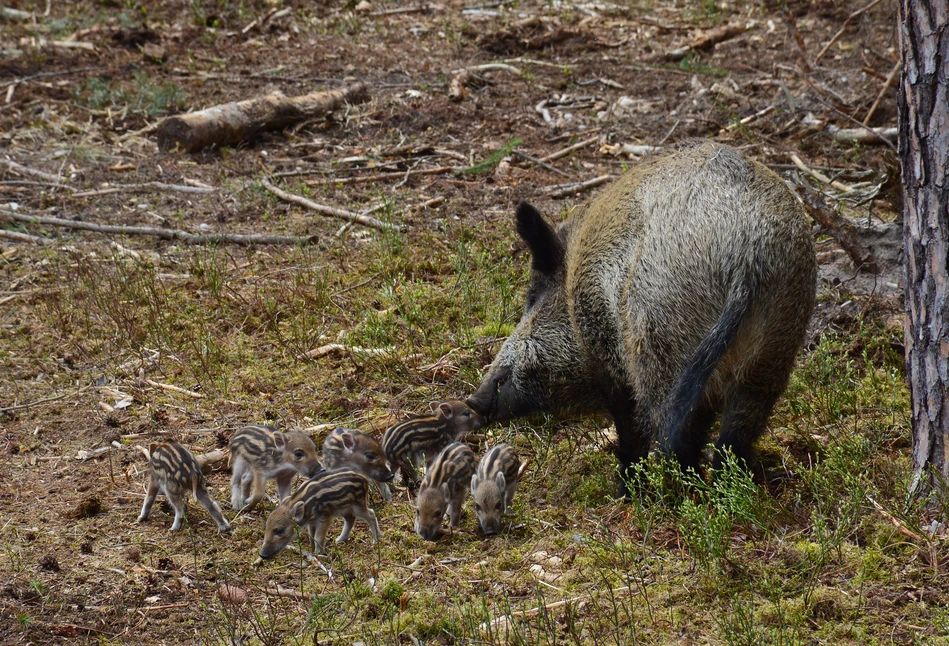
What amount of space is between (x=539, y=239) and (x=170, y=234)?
4.27 metres

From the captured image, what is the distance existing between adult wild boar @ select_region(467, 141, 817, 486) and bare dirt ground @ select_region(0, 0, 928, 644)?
414 millimetres

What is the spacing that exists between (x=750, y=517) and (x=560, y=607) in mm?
831

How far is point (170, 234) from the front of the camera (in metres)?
8.62

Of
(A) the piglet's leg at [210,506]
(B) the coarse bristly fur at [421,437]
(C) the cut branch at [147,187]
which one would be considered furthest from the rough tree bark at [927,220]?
(C) the cut branch at [147,187]

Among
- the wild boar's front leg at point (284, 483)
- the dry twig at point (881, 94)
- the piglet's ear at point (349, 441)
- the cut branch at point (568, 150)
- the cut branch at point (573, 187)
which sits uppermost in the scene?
the dry twig at point (881, 94)

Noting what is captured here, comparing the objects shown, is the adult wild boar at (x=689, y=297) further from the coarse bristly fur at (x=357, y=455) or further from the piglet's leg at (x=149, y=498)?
the piglet's leg at (x=149, y=498)

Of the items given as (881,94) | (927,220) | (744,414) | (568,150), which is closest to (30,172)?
(568,150)

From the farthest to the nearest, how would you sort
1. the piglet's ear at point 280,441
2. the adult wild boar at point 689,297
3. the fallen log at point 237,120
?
the fallen log at point 237,120
the piglet's ear at point 280,441
the adult wild boar at point 689,297

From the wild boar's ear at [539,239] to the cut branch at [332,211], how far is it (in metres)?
2.58

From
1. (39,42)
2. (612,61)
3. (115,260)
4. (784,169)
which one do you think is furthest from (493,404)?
(39,42)

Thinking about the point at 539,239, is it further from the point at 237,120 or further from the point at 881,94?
the point at 237,120

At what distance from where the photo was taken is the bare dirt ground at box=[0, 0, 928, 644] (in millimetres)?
3973

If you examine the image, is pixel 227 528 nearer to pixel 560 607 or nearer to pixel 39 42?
pixel 560 607

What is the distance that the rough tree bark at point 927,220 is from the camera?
12.9 feet
